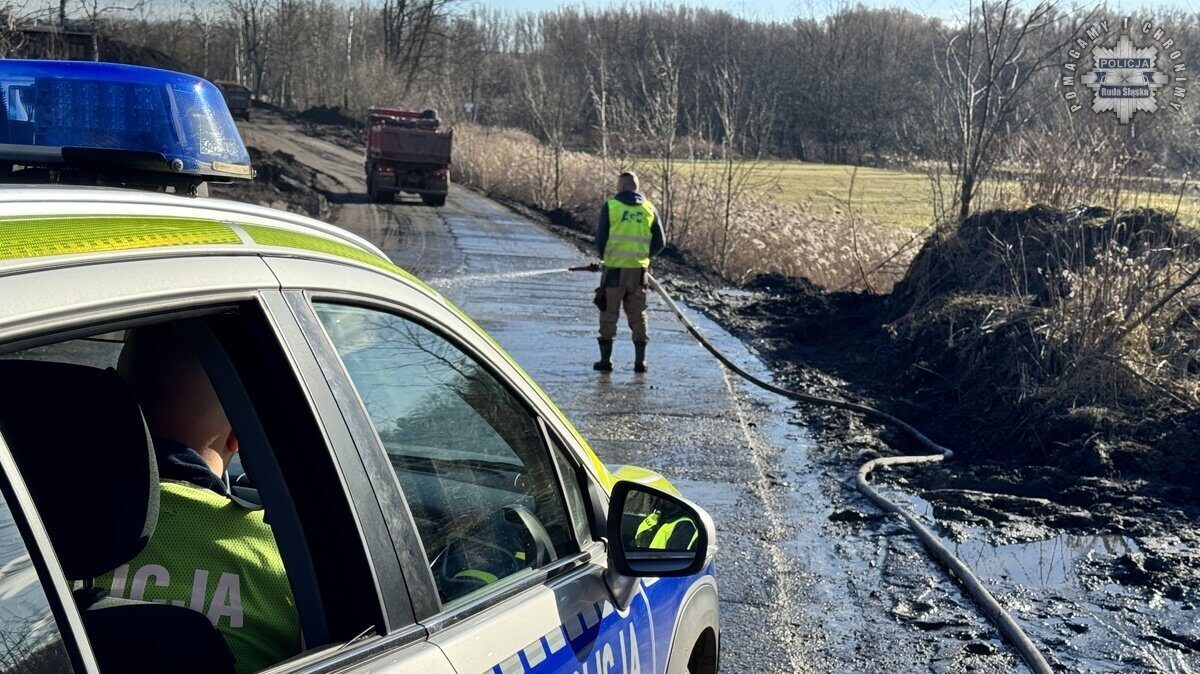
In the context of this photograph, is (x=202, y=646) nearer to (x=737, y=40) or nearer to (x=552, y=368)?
(x=552, y=368)

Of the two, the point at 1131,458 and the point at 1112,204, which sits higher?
the point at 1112,204

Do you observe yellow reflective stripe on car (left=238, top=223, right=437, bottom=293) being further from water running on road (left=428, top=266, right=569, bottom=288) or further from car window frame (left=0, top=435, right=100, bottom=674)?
water running on road (left=428, top=266, right=569, bottom=288)

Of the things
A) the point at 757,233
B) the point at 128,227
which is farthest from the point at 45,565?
the point at 757,233

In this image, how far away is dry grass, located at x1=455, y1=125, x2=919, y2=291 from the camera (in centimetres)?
2022

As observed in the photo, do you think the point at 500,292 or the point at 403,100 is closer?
the point at 500,292

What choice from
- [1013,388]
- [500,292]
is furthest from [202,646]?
[500,292]

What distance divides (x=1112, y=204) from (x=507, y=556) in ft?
39.1

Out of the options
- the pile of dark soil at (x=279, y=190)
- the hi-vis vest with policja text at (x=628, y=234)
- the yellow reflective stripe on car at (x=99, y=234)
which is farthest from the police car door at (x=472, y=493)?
the pile of dark soil at (x=279, y=190)

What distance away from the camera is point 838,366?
1365cm

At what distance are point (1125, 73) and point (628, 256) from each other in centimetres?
998

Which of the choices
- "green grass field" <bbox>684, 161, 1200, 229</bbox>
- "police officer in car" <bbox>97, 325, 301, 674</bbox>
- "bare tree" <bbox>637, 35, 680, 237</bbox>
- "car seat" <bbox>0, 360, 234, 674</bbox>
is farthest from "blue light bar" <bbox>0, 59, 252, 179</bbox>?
"bare tree" <bbox>637, 35, 680, 237</bbox>

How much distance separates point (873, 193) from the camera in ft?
179

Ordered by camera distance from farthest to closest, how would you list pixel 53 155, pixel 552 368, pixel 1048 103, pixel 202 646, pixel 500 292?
pixel 1048 103, pixel 500 292, pixel 552 368, pixel 53 155, pixel 202 646

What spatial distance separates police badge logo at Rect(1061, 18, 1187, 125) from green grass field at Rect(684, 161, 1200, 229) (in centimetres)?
147
